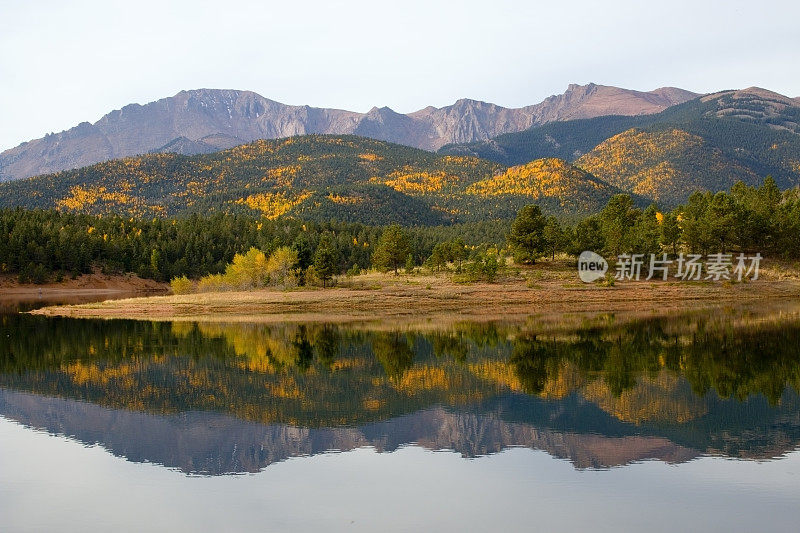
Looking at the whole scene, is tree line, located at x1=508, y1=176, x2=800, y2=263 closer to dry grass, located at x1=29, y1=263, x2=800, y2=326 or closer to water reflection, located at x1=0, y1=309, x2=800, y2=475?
dry grass, located at x1=29, y1=263, x2=800, y2=326

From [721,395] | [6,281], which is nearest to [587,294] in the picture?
[721,395]

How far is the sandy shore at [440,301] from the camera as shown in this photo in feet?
267

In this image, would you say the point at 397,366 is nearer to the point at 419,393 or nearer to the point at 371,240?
→ the point at 419,393

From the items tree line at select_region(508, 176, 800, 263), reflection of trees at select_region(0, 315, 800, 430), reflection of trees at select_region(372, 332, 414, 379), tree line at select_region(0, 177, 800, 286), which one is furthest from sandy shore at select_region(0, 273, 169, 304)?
reflection of trees at select_region(372, 332, 414, 379)

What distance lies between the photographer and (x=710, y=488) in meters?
21.3

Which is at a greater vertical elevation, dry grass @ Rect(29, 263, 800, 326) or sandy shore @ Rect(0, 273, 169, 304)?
dry grass @ Rect(29, 263, 800, 326)

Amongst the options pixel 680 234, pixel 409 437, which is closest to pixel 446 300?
pixel 680 234

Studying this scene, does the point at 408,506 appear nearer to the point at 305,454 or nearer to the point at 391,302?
the point at 305,454

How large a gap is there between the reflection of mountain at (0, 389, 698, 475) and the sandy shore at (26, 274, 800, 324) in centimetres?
4426

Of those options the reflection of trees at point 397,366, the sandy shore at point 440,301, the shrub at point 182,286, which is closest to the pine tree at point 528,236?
the sandy shore at point 440,301

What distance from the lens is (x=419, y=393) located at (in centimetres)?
3588

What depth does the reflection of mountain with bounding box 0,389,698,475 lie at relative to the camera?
25.2 m

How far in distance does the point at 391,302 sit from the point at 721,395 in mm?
55486

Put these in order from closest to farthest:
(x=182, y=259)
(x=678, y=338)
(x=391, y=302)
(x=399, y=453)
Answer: (x=399, y=453), (x=678, y=338), (x=391, y=302), (x=182, y=259)
